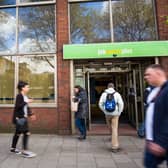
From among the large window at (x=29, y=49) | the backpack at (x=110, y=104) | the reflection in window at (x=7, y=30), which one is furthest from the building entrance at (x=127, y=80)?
the backpack at (x=110, y=104)

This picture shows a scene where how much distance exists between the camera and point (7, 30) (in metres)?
8.77

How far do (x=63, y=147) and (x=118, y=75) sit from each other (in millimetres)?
5187

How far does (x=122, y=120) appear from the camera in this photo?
1046 centimetres

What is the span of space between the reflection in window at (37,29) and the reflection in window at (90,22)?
0.81m

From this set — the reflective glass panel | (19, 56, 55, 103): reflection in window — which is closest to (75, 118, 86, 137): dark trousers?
(19, 56, 55, 103): reflection in window

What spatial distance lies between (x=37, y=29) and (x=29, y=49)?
0.84 meters

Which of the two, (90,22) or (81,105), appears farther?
(90,22)

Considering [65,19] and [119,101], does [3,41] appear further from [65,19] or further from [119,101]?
[119,101]

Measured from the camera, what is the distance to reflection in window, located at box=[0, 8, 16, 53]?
28.2 feet

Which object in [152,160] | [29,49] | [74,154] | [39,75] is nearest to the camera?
[152,160]

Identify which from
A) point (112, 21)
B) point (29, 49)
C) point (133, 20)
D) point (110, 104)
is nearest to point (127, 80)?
point (133, 20)

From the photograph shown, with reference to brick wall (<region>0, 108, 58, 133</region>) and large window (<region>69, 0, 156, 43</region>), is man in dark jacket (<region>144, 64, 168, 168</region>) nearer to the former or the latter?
brick wall (<region>0, 108, 58, 133</region>)

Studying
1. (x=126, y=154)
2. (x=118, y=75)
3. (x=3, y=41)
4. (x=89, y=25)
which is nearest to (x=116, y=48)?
(x=89, y=25)

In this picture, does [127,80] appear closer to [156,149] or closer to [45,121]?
[45,121]
